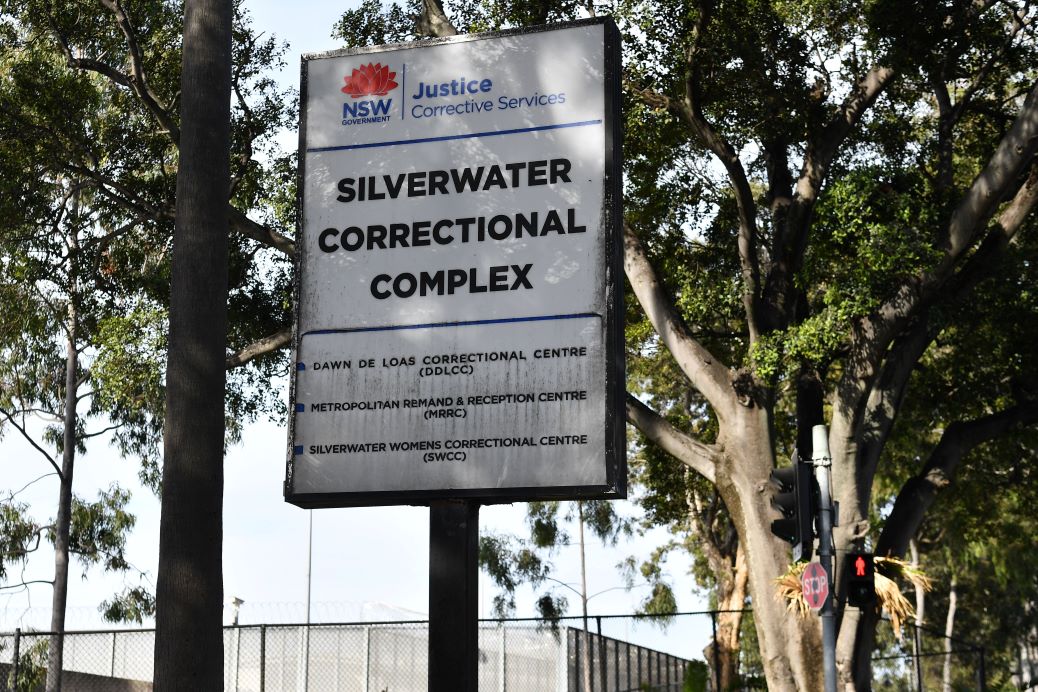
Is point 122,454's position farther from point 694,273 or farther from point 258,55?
point 694,273

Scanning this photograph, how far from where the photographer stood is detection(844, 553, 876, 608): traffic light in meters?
15.6

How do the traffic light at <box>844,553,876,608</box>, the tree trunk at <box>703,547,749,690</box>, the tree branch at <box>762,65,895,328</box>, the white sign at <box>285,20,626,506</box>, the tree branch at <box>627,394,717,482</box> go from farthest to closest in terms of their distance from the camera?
the tree trunk at <box>703,547,749,690</box>, the tree branch at <box>762,65,895,328</box>, the tree branch at <box>627,394,717,482</box>, the traffic light at <box>844,553,876,608</box>, the white sign at <box>285,20,626,506</box>

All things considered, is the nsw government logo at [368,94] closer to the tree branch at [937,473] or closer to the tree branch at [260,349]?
the tree branch at [260,349]

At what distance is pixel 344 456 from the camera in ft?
26.2

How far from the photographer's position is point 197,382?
6199mm

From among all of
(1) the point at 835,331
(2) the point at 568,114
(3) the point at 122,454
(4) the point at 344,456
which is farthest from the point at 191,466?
(3) the point at 122,454

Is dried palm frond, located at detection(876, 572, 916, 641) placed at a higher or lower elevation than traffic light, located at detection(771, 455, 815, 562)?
lower

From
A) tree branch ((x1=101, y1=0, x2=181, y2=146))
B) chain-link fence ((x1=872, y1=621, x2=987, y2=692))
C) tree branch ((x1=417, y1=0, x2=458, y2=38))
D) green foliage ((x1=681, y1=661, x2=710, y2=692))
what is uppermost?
tree branch ((x1=417, y1=0, x2=458, y2=38))

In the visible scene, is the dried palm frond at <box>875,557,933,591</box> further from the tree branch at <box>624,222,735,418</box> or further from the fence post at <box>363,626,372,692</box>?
the fence post at <box>363,626,372,692</box>

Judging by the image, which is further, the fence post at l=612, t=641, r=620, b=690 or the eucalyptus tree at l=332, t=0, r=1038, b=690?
the fence post at l=612, t=641, r=620, b=690

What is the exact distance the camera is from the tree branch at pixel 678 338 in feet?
61.3

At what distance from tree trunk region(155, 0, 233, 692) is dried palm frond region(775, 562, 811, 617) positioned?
1247cm

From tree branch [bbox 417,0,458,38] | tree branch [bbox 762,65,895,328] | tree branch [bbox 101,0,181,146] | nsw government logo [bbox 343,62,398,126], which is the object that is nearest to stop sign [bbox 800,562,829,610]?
tree branch [bbox 762,65,895,328]

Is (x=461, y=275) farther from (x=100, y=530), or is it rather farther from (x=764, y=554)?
(x=100, y=530)
